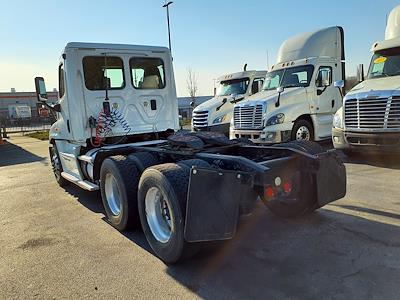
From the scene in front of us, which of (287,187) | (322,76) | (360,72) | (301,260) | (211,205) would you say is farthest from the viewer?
(322,76)

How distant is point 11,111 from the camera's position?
6309 centimetres

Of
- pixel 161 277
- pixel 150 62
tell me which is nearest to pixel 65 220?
pixel 161 277

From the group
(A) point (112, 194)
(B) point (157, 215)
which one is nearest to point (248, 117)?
(A) point (112, 194)

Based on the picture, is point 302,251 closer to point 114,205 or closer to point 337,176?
point 337,176

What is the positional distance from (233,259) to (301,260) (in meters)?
0.70

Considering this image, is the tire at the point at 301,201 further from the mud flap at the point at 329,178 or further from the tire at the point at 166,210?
the tire at the point at 166,210

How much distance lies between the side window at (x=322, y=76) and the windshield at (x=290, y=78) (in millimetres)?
262

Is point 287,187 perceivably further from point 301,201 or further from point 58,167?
point 58,167


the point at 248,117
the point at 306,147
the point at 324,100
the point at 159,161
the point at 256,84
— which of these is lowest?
the point at 159,161

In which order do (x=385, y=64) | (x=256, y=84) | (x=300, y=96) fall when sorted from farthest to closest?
(x=256, y=84)
(x=300, y=96)
(x=385, y=64)

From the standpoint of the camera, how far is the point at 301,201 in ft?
16.1

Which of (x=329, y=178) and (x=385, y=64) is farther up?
(x=385, y=64)

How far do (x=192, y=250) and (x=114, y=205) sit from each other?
2.10 m

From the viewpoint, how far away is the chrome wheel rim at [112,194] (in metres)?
5.41
